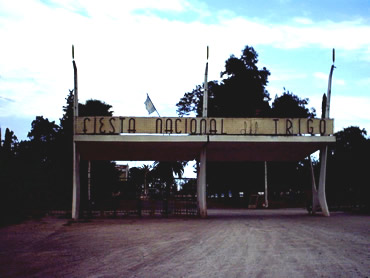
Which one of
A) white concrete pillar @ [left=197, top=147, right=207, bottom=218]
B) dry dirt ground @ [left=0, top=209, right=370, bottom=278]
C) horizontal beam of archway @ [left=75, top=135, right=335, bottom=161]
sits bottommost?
dry dirt ground @ [left=0, top=209, right=370, bottom=278]

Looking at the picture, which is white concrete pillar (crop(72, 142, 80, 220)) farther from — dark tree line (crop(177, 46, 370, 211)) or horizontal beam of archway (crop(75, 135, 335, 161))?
dark tree line (crop(177, 46, 370, 211))

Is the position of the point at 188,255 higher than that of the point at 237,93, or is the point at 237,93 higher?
the point at 237,93

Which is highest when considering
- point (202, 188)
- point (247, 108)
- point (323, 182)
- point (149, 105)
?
point (247, 108)

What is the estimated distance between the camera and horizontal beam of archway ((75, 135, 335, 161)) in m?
24.8

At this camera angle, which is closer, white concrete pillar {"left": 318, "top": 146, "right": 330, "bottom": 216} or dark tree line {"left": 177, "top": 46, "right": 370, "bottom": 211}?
white concrete pillar {"left": 318, "top": 146, "right": 330, "bottom": 216}

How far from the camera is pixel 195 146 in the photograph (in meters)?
26.6

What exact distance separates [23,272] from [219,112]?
1864 inches

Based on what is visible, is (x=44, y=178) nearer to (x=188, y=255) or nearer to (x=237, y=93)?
(x=188, y=255)

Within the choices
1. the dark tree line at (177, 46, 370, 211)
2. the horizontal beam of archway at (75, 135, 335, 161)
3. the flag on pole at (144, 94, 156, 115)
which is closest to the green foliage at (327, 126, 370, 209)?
the dark tree line at (177, 46, 370, 211)

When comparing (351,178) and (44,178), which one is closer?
(44,178)

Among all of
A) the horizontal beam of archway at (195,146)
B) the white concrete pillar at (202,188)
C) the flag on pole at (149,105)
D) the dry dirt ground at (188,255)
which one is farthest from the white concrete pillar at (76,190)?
the dry dirt ground at (188,255)

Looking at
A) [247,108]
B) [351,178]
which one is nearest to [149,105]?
[351,178]

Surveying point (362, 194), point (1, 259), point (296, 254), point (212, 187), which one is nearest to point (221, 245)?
point (296, 254)

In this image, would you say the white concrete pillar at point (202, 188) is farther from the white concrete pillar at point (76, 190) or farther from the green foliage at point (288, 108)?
the green foliage at point (288, 108)
